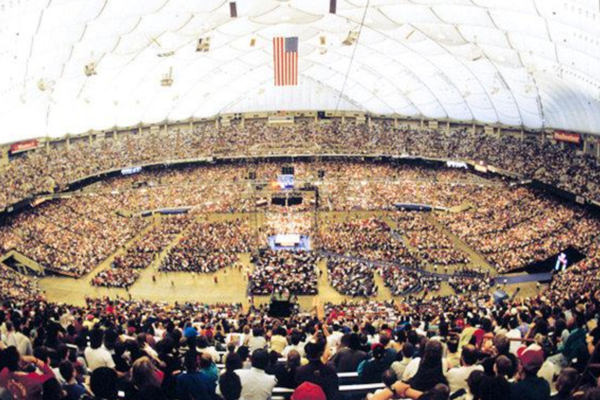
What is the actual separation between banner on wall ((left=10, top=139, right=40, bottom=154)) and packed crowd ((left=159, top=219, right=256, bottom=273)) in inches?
681

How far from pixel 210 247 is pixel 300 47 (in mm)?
21558

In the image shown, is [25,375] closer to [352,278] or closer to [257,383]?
[257,383]

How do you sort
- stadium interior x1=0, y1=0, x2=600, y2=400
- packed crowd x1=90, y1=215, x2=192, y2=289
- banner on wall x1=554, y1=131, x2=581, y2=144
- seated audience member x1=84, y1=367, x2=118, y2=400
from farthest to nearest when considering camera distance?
banner on wall x1=554, y1=131, x2=581, y2=144 → packed crowd x1=90, y1=215, x2=192, y2=289 → stadium interior x1=0, y1=0, x2=600, y2=400 → seated audience member x1=84, y1=367, x2=118, y2=400

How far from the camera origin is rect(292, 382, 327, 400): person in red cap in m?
5.38

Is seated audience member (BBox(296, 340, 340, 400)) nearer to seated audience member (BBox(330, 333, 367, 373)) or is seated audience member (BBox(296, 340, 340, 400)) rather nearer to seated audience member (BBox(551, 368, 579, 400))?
seated audience member (BBox(330, 333, 367, 373))

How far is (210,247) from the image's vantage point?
36625 mm

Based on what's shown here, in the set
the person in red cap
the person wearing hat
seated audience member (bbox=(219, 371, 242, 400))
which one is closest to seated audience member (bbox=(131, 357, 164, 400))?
seated audience member (bbox=(219, 371, 242, 400))

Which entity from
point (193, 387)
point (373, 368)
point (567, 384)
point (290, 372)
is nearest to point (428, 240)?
point (373, 368)

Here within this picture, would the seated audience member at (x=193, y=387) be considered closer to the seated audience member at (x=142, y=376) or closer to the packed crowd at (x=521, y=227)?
the seated audience member at (x=142, y=376)

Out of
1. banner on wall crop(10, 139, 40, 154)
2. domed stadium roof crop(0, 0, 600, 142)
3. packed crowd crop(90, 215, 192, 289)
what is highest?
domed stadium roof crop(0, 0, 600, 142)

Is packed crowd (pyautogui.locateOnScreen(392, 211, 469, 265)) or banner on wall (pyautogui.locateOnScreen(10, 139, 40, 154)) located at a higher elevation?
banner on wall (pyautogui.locateOnScreen(10, 139, 40, 154))

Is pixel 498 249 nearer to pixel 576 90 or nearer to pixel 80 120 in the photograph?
pixel 576 90

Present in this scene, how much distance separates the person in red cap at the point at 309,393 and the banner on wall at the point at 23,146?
45669 millimetres

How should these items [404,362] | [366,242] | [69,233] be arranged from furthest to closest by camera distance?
1. [69,233]
2. [366,242]
3. [404,362]
